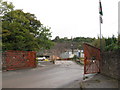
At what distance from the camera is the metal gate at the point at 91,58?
11.3m

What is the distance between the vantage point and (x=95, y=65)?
484 inches

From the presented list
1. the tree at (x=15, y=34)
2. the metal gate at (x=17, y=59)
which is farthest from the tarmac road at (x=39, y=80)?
the tree at (x=15, y=34)

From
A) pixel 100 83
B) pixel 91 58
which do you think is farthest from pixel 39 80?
pixel 91 58

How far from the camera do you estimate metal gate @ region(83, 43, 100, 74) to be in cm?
1134

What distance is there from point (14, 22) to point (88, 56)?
10.0m

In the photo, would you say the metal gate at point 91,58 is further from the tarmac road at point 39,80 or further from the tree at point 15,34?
the tree at point 15,34

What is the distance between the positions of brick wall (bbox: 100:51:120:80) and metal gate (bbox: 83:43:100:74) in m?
0.69

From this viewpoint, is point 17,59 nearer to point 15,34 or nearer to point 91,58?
point 15,34

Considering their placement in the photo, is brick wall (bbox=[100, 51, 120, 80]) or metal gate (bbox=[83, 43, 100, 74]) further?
metal gate (bbox=[83, 43, 100, 74])

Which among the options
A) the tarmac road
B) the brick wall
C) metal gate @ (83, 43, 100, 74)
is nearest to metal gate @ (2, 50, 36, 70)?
the tarmac road

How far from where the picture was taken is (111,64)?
30.6ft

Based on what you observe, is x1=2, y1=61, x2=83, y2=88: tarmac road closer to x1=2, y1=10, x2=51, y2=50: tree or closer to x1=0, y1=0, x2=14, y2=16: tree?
x1=2, y1=10, x2=51, y2=50: tree

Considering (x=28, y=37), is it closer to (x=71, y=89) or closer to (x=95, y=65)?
(x=95, y=65)

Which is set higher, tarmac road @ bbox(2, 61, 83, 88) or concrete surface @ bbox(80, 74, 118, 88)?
concrete surface @ bbox(80, 74, 118, 88)
